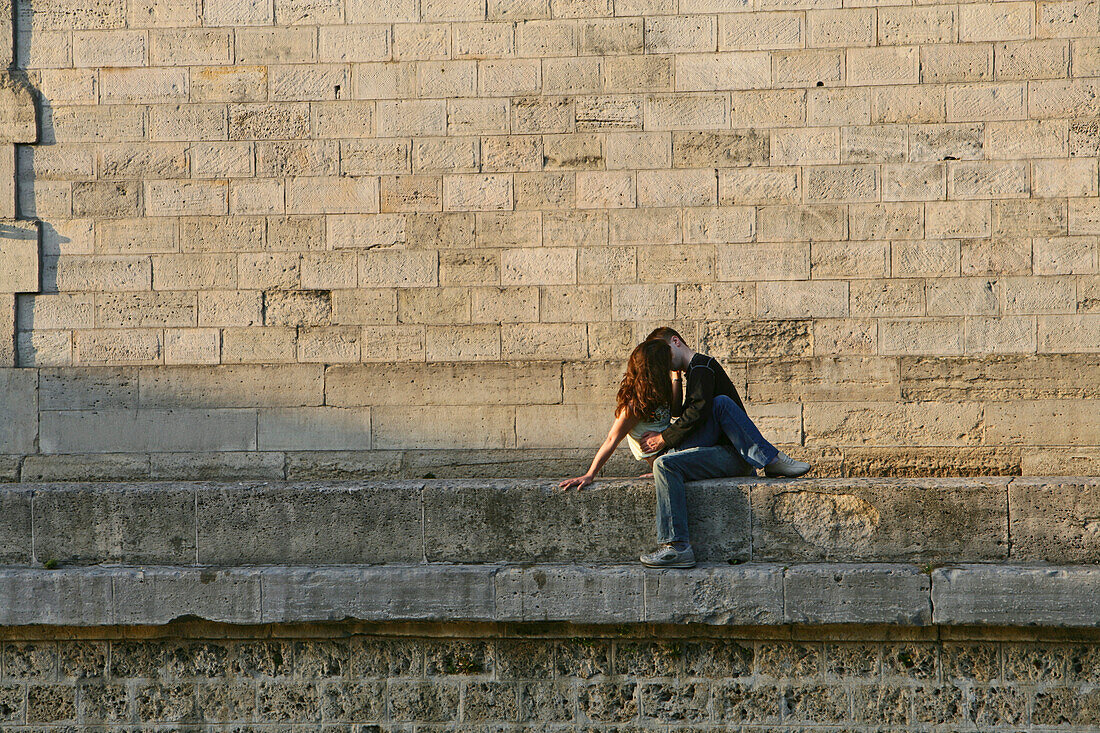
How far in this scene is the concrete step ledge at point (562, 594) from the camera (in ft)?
14.9

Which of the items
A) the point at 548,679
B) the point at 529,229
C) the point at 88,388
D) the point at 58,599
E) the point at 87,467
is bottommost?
the point at 548,679

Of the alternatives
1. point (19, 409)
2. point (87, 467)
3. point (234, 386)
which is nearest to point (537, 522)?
→ point (234, 386)

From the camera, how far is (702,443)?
5055 mm

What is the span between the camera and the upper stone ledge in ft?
15.5

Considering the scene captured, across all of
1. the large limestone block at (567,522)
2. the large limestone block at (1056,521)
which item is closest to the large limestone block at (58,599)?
the large limestone block at (567,522)

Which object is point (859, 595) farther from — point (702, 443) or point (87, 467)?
point (87, 467)

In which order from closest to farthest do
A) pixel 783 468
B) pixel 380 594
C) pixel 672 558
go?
pixel 672 558 < pixel 380 594 < pixel 783 468

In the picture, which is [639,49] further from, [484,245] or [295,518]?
[295,518]

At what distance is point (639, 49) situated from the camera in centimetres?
665

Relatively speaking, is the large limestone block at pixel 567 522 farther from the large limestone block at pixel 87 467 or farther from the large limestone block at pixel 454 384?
the large limestone block at pixel 87 467

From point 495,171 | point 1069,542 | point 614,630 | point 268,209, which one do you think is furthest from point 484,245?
point 1069,542

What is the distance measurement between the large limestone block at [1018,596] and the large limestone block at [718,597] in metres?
0.78

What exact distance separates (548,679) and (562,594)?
51 centimetres

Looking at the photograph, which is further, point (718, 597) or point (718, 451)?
point (718, 451)
